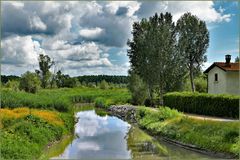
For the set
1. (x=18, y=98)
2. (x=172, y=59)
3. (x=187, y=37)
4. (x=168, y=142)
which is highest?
(x=187, y=37)

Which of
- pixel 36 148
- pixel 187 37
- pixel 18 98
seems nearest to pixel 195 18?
pixel 187 37

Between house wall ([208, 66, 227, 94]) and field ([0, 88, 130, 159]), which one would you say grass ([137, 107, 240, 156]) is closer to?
field ([0, 88, 130, 159])

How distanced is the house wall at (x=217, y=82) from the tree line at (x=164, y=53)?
5.12 metres

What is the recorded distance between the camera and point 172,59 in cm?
4534

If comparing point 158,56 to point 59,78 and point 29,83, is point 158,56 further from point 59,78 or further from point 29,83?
point 59,78

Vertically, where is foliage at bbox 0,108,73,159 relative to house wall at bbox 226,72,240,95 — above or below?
below

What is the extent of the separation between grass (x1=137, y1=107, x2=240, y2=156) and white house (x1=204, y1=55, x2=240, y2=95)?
11344 millimetres

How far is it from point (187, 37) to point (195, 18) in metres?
2.68

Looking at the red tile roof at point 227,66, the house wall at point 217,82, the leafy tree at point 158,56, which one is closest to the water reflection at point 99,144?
the house wall at point 217,82

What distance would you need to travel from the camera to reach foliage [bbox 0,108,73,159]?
14.6 meters

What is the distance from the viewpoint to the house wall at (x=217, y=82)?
126ft

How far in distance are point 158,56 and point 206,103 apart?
13638mm

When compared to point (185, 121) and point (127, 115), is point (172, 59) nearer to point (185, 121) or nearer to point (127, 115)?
point (127, 115)

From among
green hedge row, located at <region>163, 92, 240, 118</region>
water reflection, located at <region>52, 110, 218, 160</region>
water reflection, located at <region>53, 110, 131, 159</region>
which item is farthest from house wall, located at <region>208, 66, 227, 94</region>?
water reflection, located at <region>52, 110, 218, 160</region>
